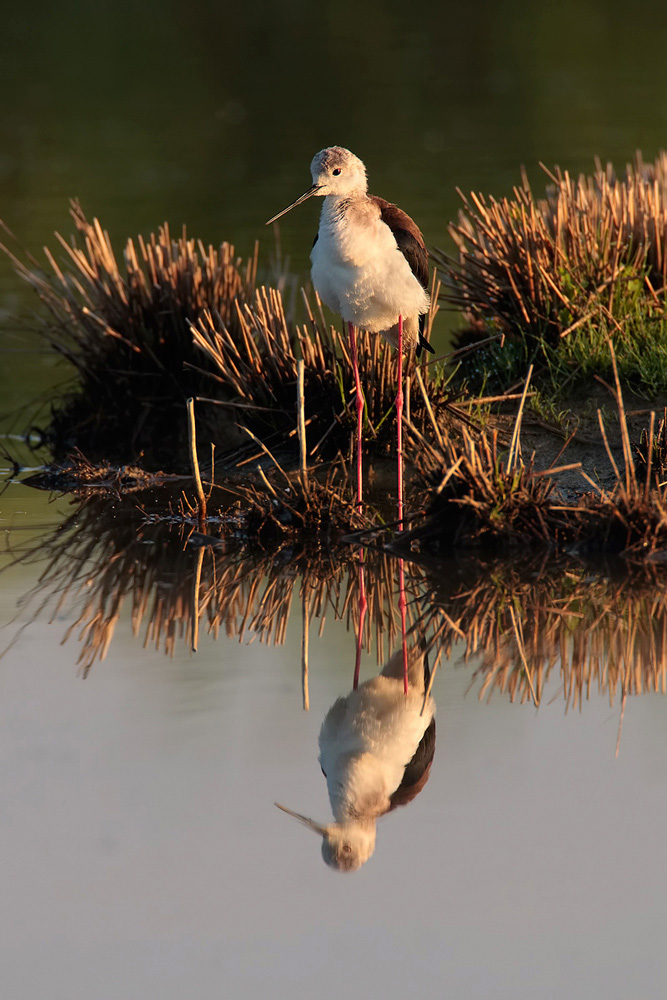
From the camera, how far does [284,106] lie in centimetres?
2172

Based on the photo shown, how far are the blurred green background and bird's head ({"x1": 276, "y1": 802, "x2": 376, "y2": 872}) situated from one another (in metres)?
5.55

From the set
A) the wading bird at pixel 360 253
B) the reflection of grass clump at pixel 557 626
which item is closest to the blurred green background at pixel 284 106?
the wading bird at pixel 360 253

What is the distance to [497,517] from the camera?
17.1 feet

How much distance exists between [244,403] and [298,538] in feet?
4.74

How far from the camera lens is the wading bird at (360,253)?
221 inches

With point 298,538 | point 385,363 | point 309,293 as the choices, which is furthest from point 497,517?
point 309,293

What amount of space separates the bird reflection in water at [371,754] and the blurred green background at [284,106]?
484 centimetres

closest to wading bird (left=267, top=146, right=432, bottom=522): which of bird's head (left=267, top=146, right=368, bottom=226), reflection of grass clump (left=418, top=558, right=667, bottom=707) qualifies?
bird's head (left=267, top=146, right=368, bottom=226)

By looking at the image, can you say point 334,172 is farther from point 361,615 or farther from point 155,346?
point 155,346

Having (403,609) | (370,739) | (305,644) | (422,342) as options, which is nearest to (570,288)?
(422,342)

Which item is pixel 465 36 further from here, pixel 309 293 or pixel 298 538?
pixel 298 538

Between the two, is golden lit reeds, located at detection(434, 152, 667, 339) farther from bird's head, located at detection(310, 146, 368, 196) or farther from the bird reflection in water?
the bird reflection in water

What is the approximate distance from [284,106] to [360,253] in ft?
55.3

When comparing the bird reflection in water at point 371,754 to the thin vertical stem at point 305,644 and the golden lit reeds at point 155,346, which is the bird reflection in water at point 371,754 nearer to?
the thin vertical stem at point 305,644
